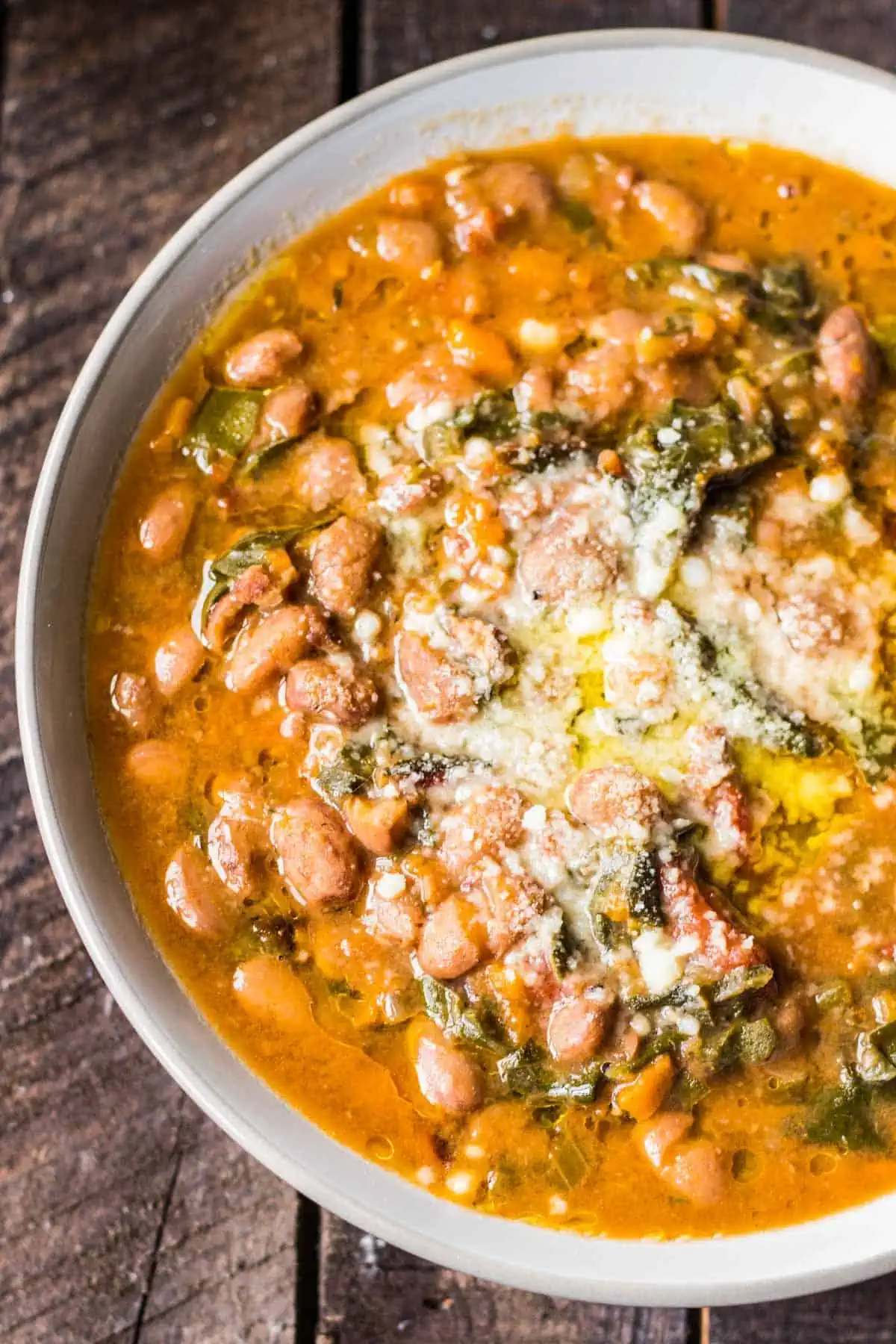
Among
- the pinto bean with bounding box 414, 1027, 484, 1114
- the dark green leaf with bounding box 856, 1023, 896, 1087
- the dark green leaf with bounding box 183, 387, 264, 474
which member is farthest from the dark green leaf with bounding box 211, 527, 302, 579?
the dark green leaf with bounding box 856, 1023, 896, 1087

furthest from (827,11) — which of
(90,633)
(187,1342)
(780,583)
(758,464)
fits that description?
(187,1342)

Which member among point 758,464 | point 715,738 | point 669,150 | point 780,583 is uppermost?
point 669,150

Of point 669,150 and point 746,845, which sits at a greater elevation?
point 669,150

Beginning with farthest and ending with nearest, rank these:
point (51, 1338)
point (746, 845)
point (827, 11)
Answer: point (827, 11), point (51, 1338), point (746, 845)

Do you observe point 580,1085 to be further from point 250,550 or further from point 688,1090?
point 250,550

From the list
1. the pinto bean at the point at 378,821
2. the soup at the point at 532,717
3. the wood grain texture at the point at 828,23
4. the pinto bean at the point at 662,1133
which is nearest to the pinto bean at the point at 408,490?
the soup at the point at 532,717

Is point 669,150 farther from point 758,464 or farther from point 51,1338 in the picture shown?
point 51,1338

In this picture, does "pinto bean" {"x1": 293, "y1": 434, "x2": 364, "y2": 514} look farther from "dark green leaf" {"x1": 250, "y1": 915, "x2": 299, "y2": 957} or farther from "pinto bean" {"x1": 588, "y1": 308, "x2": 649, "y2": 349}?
"dark green leaf" {"x1": 250, "y1": 915, "x2": 299, "y2": 957}
